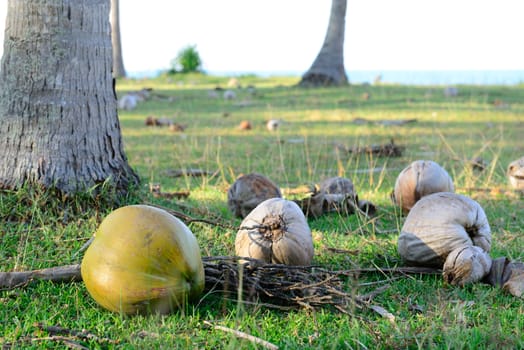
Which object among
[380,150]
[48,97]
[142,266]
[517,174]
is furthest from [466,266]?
[380,150]

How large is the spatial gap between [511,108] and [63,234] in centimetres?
1061

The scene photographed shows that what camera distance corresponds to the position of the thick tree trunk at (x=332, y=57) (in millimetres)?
17297

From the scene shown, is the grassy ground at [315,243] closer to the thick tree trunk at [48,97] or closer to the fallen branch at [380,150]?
the fallen branch at [380,150]

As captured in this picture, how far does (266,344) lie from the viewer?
2418 millimetres

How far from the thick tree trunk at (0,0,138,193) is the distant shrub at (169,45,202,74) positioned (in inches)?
905

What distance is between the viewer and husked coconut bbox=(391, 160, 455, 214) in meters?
4.61

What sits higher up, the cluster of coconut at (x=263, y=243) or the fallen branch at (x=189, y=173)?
the cluster of coconut at (x=263, y=243)

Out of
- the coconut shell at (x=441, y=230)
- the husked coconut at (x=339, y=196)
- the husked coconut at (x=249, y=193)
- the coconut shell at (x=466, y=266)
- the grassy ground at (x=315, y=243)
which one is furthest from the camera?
the husked coconut at (x=339, y=196)

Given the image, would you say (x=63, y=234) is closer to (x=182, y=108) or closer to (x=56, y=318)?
(x=56, y=318)

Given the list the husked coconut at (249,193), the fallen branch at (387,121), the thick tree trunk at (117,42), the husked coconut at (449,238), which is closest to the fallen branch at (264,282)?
the husked coconut at (449,238)

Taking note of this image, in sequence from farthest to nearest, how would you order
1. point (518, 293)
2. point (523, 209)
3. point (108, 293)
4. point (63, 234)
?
point (523, 209)
point (63, 234)
point (518, 293)
point (108, 293)

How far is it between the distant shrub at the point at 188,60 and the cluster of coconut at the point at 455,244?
78.7 ft

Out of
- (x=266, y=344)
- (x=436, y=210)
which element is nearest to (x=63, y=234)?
(x=266, y=344)

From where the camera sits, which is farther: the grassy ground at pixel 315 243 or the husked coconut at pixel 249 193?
the husked coconut at pixel 249 193
